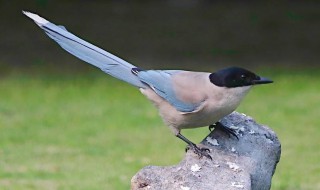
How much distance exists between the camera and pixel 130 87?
10.6 meters

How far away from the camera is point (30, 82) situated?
10.8 m

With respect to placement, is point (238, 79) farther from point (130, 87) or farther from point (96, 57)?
point (130, 87)

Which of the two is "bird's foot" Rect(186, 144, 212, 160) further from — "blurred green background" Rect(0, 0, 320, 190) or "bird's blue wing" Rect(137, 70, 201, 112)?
"blurred green background" Rect(0, 0, 320, 190)

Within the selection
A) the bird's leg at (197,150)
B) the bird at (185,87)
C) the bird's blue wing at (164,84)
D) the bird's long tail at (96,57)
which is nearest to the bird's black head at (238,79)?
the bird at (185,87)

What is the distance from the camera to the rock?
4586 millimetres

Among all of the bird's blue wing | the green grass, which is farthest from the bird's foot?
the green grass

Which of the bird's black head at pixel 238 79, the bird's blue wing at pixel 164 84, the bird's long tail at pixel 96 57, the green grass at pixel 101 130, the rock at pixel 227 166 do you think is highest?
the green grass at pixel 101 130

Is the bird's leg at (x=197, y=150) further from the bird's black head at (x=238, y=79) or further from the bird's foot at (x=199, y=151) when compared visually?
the bird's black head at (x=238, y=79)

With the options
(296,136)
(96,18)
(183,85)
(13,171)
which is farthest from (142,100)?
(183,85)

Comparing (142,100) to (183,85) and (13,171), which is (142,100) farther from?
(183,85)

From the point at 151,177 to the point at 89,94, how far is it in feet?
18.8

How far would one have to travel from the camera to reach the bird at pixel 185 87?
15.0ft

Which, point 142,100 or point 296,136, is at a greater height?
point 142,100

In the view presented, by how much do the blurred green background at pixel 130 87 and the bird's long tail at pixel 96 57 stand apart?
6.34 ft
